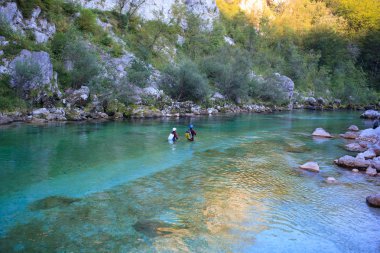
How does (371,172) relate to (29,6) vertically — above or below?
below

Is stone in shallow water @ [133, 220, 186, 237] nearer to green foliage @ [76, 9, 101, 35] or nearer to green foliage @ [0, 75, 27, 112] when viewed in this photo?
green foliage @ [0, 75, 27, 112]

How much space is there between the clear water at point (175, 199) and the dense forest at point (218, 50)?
58.2 ft

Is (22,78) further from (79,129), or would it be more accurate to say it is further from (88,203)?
(88,203)

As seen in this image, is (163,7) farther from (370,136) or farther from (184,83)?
(370,136)

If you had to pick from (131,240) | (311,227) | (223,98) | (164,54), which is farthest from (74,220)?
(164,54)

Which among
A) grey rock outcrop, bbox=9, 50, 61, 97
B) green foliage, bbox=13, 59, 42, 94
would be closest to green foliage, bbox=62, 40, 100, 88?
grey rock outcrop, bbox=9, 50, 61, 97

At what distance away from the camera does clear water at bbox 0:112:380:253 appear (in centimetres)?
1048

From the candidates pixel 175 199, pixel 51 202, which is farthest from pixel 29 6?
pixel 175 199

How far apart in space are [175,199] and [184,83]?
3780cm

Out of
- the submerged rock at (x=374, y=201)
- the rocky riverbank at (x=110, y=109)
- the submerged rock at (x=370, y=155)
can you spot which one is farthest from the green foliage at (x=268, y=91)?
the submerged rock at (x=374, y=201)

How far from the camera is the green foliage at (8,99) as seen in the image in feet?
108

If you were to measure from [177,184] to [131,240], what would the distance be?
20.3 feet

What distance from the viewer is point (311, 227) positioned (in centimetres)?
1203

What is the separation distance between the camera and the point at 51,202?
13.2 metres
